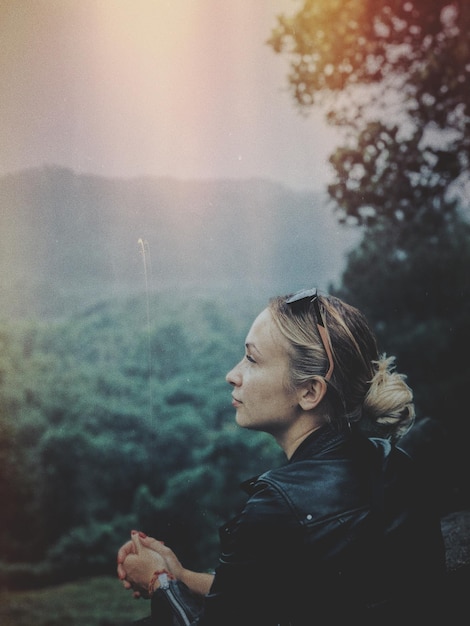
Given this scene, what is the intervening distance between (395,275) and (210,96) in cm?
140

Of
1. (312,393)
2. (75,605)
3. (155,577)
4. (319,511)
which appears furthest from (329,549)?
(75,605)

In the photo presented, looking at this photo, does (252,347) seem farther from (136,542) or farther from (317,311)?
(136,542)

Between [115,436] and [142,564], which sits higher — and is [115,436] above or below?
above

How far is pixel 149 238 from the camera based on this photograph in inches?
130

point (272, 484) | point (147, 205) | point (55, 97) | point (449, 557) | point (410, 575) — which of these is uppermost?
point (55, 97)

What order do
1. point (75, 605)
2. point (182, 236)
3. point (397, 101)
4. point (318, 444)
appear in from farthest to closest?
point (397, 101) < point (182, 236) < point (75, 605) < point (318, 444)

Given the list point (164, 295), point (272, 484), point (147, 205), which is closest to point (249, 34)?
point (147, 205)

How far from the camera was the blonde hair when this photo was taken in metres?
2.01

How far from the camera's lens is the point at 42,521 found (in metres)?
3.18

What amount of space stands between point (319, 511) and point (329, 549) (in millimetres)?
99

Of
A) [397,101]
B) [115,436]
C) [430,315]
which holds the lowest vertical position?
[115,436]

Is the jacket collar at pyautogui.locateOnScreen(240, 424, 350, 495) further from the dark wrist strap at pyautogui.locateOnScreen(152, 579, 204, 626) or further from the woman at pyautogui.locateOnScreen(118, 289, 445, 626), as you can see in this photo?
the dark wrist strap at pyautogui.locateOnScreen(152, 579, 204, 626)

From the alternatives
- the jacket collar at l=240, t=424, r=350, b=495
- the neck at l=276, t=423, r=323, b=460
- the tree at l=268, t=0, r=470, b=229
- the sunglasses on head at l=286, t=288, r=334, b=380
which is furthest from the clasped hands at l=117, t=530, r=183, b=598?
the tree at l=268, t=0, r=470, b=229

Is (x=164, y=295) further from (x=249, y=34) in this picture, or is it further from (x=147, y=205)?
(x=249, y=34)
